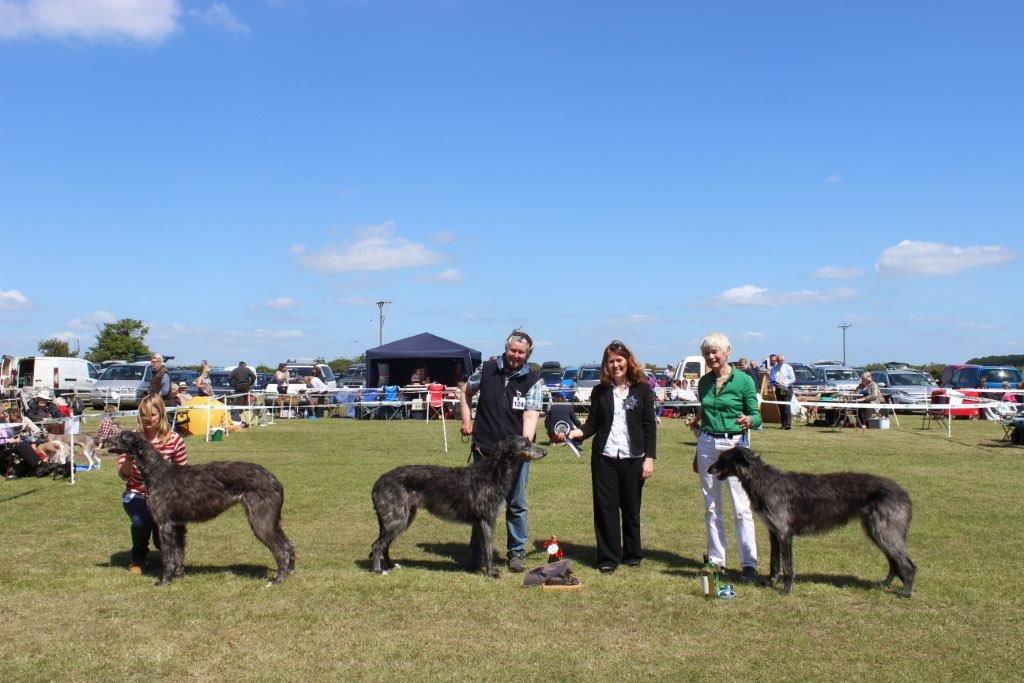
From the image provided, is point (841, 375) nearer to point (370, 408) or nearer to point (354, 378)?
point (370, 408)

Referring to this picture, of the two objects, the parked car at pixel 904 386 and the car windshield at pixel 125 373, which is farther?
the car windshield at pixel 125 373

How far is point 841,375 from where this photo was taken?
31062mm

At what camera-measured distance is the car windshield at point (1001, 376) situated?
29969 millimetres

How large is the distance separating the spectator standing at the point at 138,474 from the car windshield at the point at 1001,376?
96.7ft

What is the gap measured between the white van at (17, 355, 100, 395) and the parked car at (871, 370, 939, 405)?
2803 cm

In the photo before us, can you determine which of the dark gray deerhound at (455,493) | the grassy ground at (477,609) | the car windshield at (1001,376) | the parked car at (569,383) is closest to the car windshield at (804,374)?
the car windshield at (1001,376)

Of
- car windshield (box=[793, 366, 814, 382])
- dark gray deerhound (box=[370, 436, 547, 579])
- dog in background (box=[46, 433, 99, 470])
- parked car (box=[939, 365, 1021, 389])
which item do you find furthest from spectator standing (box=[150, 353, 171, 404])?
parked car (box=[939, 365, 1021, 389])

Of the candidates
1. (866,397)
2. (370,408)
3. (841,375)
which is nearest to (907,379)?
(841,375)

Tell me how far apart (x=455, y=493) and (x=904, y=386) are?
83.5 ft

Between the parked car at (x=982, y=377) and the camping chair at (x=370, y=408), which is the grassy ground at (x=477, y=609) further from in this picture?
the parked car at (x=982, y=377)

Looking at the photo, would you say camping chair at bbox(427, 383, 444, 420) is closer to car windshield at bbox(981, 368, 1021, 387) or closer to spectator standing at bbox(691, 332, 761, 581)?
car windshield at bbox(981, 368, 1021, 387)

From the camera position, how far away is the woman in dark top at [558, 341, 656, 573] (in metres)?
7.25

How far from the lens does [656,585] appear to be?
6727 millimetres

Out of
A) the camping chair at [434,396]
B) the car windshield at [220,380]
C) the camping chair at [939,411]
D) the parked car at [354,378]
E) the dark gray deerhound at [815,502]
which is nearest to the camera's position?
the dark gray deerhound at [815,502]
